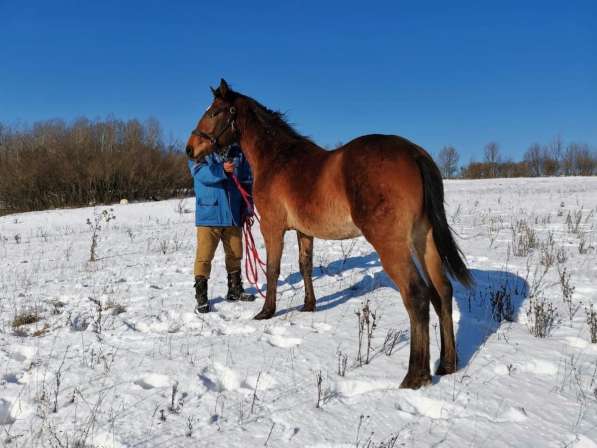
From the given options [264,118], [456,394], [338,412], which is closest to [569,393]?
[456,394]

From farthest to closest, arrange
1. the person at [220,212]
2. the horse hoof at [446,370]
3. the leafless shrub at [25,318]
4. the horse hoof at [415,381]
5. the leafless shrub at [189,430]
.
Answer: the person at [220,212] → the leafless shrub at [25,318] → the horse hoof at [446,370] → the horse hoof at [415,381] → the leafless shrub at [189,430]

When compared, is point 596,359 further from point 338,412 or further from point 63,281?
point 63,281

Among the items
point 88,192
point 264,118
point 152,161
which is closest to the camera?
point 264,118

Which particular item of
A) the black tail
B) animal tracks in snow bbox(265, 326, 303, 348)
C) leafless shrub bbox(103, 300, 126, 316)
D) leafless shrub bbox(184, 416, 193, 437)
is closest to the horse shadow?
the black tail

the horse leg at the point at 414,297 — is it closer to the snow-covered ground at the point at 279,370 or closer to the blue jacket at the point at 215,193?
the snow-covered ground at the point at 279,370

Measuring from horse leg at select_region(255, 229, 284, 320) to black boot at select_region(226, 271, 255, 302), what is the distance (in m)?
0.72

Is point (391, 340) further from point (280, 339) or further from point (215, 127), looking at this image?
point (215, 127)

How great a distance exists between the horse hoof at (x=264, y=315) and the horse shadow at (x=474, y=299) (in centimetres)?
19

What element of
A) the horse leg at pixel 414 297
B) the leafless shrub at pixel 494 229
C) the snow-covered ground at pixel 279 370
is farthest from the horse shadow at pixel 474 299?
the leafless shrub at pixel 494 229

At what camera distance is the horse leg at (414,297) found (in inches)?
114

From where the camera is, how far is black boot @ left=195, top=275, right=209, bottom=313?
475 cm

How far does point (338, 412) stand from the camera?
2.53 metres

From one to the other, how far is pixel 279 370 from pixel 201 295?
2.02 meters

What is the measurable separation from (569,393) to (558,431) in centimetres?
55
